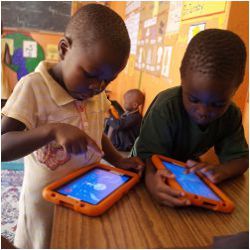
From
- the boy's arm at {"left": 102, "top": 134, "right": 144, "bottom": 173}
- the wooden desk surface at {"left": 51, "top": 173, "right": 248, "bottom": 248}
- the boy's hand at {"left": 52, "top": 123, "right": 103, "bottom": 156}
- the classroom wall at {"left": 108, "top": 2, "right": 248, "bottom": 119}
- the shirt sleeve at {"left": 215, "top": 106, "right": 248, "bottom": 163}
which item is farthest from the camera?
the classroom wall at {"left": 108, "top": 2, "right": 248, "bottom": 119}

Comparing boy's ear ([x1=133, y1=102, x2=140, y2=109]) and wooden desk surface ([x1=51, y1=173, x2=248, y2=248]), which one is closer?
wooden desk surface ([x1=51, y1=173, x2=248, y2=248])

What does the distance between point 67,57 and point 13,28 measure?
2839 mm

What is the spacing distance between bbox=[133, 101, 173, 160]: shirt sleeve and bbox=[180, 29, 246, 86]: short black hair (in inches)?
4.8

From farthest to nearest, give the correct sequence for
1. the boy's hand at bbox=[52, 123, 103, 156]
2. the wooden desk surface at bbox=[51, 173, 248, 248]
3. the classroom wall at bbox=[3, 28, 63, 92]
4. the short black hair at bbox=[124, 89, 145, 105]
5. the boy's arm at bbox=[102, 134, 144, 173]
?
the classroom wall at bbox=[3, 28, 63, 92] → the short black hair at bbox=[124, 89, 145, 105] → the boy's arm at bbox=[102, 134, 144, 173] → the boy's hand at bbox=[52, 123, 103, 156] → the wooden desk surface at bbox=[51, 173, 248, 248]

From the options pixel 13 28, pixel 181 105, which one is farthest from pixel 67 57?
pixel 13 28

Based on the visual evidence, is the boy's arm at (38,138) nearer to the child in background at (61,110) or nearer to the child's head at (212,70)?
the child in background at (61,110)

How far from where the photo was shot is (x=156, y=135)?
0.61 metres

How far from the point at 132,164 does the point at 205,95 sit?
0.62ft

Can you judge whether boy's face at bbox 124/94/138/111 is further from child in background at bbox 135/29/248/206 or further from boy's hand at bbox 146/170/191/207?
boy's hand at bbox 146/170/191/207

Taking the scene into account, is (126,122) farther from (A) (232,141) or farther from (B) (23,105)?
(B) (23,105)

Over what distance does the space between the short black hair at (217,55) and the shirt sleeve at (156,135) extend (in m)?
0.12

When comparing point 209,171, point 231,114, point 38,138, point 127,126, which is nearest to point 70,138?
point 38,138

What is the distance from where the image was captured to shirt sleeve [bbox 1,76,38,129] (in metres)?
0.51

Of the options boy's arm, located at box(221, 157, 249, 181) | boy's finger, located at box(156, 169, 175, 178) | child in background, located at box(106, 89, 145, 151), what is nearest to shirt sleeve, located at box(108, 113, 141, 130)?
child in background, located at box(106, 89, 145, 151)
